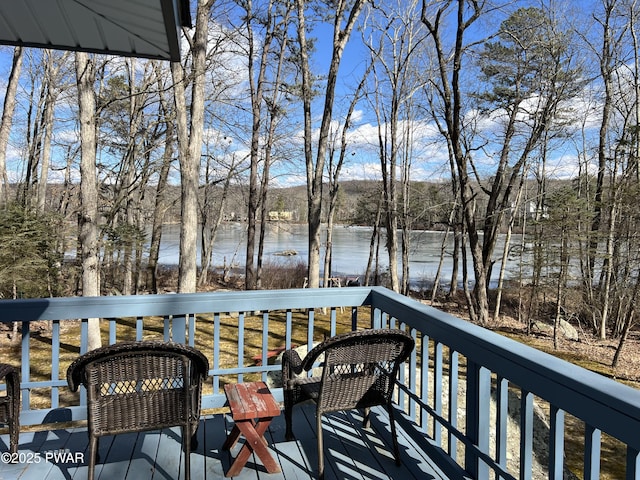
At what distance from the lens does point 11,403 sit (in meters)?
2.09

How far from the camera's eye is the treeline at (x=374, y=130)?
29.2 feet

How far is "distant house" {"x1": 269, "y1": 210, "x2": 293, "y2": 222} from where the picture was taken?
16.1m

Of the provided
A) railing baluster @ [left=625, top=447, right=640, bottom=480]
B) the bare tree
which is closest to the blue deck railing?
railing baluster @ [left=625, top=447, right=640, bottom=480]

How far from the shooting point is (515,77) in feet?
36.0

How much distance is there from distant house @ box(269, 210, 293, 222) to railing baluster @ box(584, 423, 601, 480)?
1470cm

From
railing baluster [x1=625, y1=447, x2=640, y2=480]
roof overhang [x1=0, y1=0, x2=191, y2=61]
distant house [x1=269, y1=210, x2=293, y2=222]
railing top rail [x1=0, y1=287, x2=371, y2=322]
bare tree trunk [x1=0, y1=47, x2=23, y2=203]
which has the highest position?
bare tree trunk [x1=0, y1=47, x2=23, y2=203]

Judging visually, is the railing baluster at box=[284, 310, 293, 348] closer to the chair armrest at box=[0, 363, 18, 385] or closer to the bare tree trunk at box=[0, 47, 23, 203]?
the chair armrest at box=[0, 363, 18, 385]

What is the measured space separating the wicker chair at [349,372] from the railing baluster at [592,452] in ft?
2.94

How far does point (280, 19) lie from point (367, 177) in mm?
7907

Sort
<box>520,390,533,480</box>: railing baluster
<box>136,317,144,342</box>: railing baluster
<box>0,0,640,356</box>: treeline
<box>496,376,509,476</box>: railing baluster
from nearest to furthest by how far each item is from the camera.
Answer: <box>520,390,533,480</box>: railing baluster, <box>496,376,509,476</box>: railing baluster, <box>136,317,144,342</box>: railing baluster, <box>0,0,640,356</box>: treeline

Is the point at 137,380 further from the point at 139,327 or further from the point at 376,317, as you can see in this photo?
the point at 376,317

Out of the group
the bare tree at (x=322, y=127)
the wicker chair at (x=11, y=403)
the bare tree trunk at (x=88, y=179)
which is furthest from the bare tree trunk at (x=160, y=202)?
the wicker chair at (x=11, y=403)

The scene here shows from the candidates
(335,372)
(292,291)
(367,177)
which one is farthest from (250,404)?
(367,177)

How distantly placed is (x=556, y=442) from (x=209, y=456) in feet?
5.51
